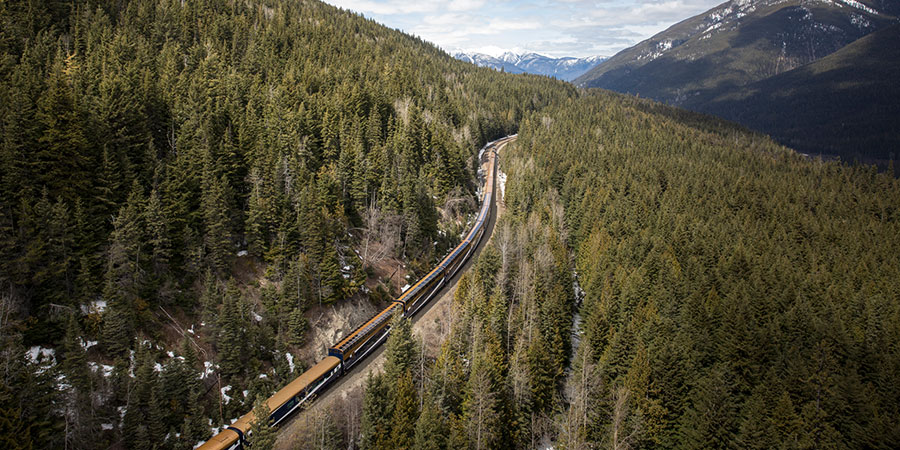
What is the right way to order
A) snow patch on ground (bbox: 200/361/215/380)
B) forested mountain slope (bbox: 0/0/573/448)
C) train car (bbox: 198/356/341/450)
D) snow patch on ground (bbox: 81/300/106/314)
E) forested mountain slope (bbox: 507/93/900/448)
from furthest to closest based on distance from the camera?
snow patch on ground (bbox: 200/361/215/380), snow patch on ground (bbox: 81/300/106/314), forested mountain slope (bbox: 507/93/900/448), forested mountain slope (bbox: 0/0/573/448), train car (bbox: 198/356/341/450)

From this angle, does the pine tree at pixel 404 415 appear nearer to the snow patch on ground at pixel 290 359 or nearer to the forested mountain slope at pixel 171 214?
the forested mountain slope at pixel 171 214

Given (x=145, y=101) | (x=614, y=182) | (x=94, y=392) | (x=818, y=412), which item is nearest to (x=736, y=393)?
(x=818, y=412)

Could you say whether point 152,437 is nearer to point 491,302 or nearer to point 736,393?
point 491,302

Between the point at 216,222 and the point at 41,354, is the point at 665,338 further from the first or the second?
the point at 41,354

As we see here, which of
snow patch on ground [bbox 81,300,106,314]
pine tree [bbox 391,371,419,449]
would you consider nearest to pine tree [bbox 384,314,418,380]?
pine tree [bbox 391,371,419,449]

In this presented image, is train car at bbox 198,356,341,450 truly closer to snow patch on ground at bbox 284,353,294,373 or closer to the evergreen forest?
the evergreen forest
